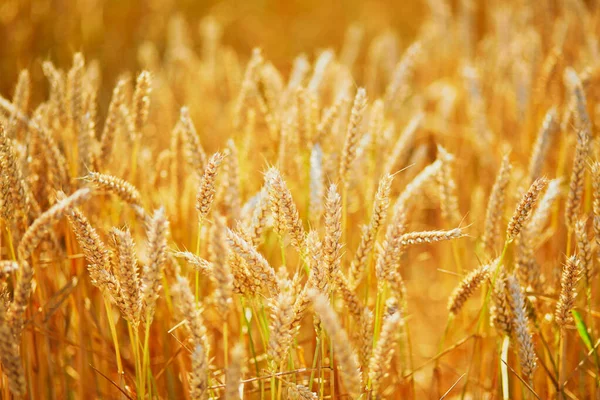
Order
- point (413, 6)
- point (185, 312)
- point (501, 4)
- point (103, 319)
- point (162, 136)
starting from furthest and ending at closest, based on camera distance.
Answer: point (413, 6)
point (501, 4)
point (162, 136)
point (103, 319)
point (185, 312)

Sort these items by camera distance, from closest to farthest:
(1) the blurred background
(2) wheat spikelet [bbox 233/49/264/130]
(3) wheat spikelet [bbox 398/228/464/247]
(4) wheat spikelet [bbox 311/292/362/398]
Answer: (4) wheat spikelet [bbox 311/292/362/398] → (3) wheat spikelet [bbox 398/228/464/247] → (2) wheat spikelet [bbox 233/49/264/130] → (1) the blurred background

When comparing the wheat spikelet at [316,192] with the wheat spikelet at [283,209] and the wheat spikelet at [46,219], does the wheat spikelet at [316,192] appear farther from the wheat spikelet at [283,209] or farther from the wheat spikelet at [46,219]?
the wheat spikelet at [46,219]

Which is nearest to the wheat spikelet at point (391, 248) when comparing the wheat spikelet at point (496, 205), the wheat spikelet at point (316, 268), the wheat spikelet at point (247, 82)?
the wheat spikelet at point (316, 268)

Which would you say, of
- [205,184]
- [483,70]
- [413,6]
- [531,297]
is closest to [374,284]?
[531,297]

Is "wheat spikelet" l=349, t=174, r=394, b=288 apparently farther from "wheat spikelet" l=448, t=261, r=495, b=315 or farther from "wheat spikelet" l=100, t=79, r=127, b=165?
"wheat spikelet" l=100, t=79, r=127, b=165

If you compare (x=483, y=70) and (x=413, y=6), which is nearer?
(x=483, y=70)

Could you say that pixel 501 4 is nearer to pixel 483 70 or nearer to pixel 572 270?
pixel 483 70

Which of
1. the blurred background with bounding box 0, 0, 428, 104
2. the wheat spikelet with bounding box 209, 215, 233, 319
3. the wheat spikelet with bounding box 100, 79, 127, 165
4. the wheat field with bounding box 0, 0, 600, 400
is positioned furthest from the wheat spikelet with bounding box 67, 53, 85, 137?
the wheat spikelet with bounding box 209, 215, 233, 319

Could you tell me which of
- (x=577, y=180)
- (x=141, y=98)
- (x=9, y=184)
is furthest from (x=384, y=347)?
(x=141, y=98)
